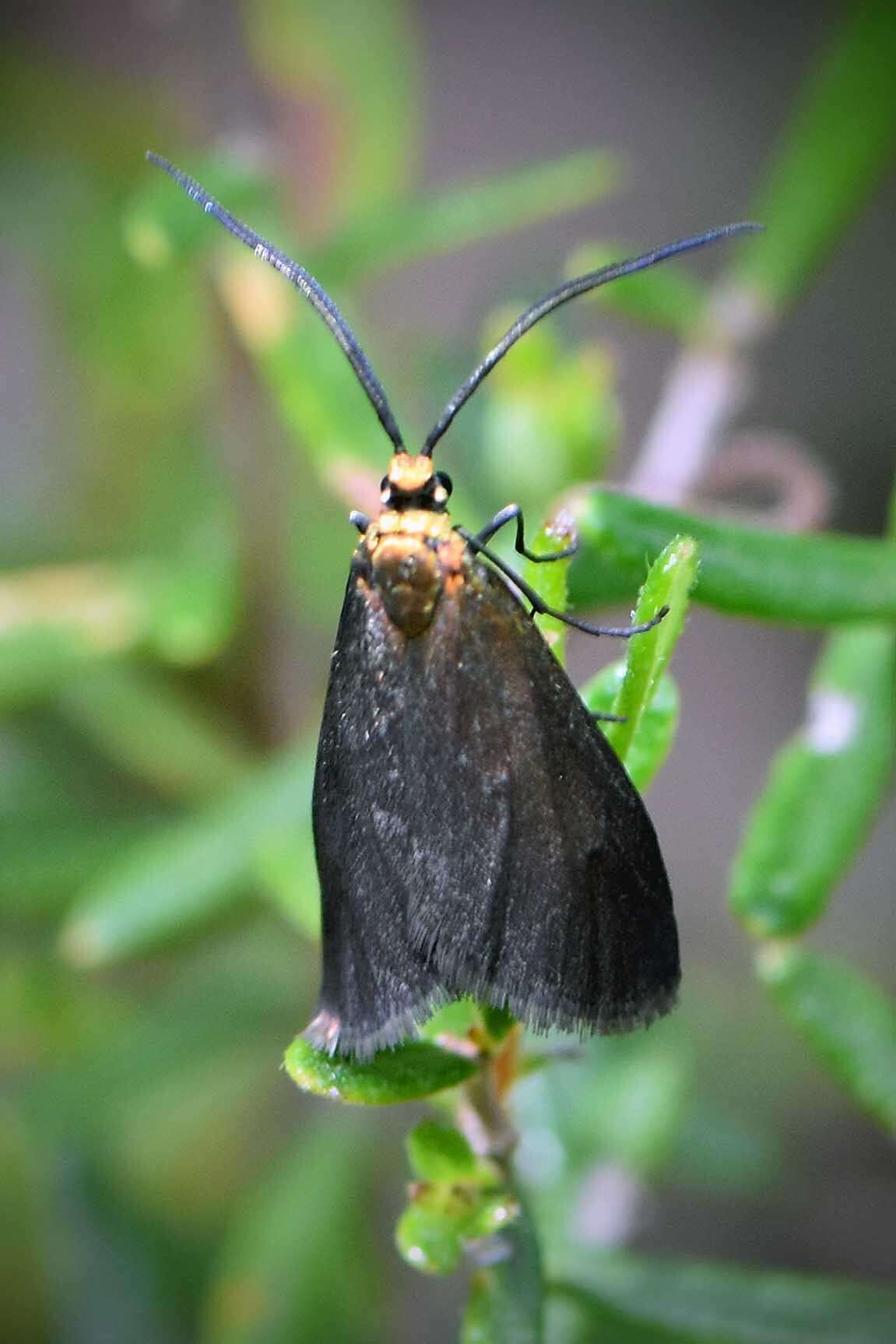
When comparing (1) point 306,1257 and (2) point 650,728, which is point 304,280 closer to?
(2) point 650,728

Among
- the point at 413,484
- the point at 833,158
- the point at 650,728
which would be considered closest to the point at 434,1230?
the point at 650,728

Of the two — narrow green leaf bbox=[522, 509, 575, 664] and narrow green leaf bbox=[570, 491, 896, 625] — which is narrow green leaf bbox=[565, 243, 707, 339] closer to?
narrow green leaf bbox=[570, 491, 896, 625]

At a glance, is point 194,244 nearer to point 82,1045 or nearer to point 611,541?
point 611,541

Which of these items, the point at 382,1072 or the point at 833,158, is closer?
the point at 382,1072

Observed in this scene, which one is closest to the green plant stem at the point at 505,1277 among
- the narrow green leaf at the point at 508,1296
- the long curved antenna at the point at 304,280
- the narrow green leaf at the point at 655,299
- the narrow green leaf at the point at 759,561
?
the narrow green leaf at the point at 508,1296

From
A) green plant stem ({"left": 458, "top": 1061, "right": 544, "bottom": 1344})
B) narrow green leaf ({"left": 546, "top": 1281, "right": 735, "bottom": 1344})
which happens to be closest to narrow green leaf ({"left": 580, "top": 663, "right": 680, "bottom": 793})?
green plant stem ({"left": 458, "top": 1061, "right": 544, "bottom": 1344})

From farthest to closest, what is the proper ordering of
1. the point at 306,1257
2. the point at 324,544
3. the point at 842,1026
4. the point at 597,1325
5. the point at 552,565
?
the point at 324,544, the point at 306,1257, the point at 597,1325, the point at 842,1026, the point at 552,565

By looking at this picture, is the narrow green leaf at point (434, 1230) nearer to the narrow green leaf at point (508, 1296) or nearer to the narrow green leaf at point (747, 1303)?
the narrow green leaf at point (508, 1296)

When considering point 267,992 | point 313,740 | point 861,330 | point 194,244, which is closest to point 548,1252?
point 313,740
